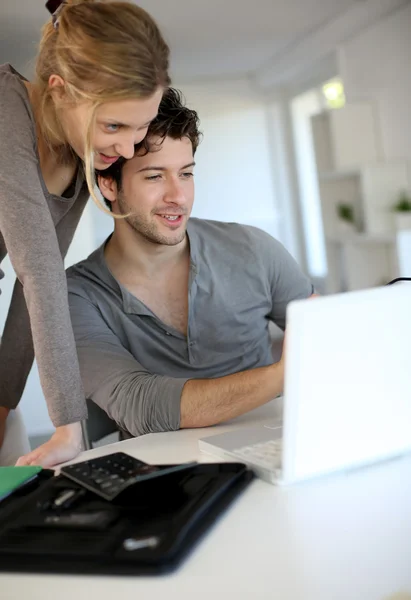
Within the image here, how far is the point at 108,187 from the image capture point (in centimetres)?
197

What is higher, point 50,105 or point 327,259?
point 50,105

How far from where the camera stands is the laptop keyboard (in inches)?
42.3

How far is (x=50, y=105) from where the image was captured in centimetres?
151

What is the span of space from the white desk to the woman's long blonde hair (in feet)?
2.48

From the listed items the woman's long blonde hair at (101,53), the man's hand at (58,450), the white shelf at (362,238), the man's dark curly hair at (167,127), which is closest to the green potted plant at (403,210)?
the white shelf at (362,238)

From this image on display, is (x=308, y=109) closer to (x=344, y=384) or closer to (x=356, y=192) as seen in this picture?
(x=356, y=192)

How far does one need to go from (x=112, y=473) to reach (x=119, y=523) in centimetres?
16

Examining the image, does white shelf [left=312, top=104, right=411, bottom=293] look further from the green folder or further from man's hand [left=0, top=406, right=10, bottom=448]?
the green folder

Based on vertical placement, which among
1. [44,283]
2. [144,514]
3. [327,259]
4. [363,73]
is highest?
[363,73]

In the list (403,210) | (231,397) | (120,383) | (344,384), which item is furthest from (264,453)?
(403,210)

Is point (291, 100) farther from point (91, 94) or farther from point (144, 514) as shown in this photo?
point (144, 514)

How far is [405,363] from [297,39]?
234 inches

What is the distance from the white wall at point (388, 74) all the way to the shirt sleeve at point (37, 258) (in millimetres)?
4598


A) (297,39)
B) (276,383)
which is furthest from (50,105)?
(297,39)
